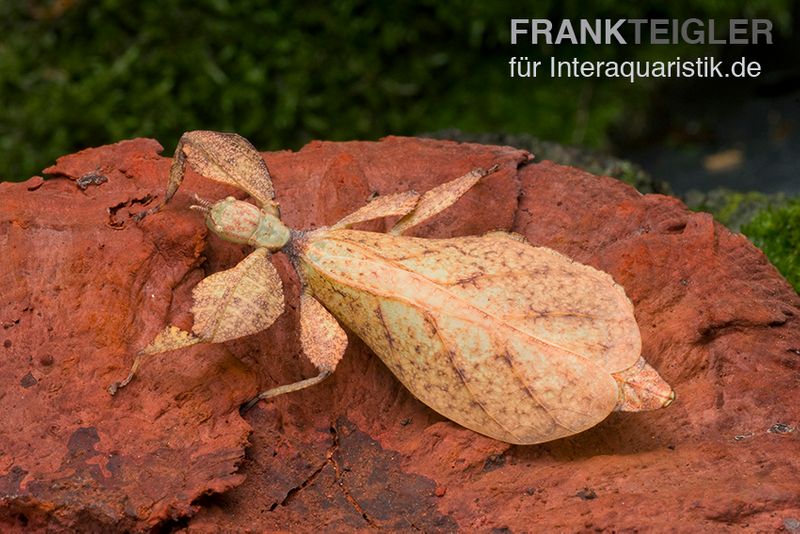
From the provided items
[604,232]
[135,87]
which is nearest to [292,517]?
[604,232]

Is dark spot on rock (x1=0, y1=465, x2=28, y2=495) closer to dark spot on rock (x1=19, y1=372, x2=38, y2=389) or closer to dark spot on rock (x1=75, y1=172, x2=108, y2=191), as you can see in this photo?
dark spot on rock (x1=19, y1=372, x2=38, y2=389)

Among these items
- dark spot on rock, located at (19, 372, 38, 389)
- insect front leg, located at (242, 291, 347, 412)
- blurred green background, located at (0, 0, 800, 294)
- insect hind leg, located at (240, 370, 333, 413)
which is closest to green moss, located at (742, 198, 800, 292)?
blurred green background, located at (0, 0, 800, 294)

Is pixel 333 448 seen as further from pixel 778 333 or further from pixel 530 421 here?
pixel 778 333

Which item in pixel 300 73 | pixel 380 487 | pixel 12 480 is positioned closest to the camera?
pixel 12 480

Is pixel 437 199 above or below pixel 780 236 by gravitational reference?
above

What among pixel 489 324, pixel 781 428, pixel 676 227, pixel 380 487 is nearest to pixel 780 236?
pixel 676 227

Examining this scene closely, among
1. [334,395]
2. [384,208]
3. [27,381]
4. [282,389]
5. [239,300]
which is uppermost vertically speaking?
[384,208]

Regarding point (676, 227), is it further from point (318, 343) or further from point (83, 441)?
point (83, 441)

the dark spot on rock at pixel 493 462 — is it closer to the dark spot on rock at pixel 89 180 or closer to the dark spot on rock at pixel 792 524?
the dark spot on rock at pixel 792 524

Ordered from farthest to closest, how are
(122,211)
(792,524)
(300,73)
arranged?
(300,73) < (122,211) < (792,524)
